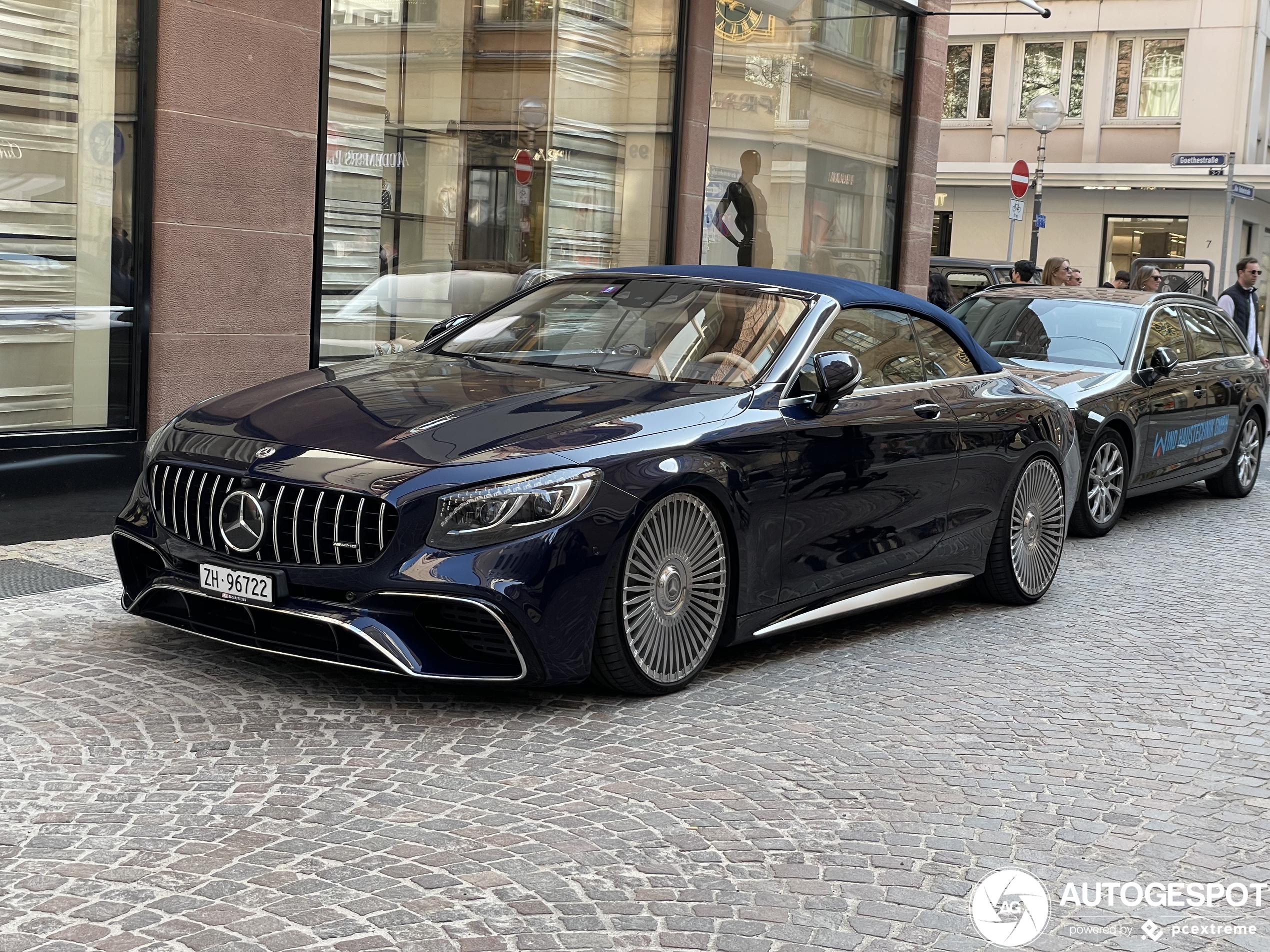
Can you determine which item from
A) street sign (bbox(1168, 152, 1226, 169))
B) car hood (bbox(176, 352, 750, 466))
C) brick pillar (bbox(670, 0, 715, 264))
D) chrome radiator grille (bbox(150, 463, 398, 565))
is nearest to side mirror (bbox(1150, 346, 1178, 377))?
brick pillar (bbox(670, 0, 715, 264))

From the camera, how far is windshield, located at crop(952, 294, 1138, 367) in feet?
36.5

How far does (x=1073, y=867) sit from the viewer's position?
13.8 ft

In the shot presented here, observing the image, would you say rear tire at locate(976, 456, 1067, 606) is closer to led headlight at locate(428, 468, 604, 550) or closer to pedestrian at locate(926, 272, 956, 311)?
led headlight at locate(428, 468, 604, 550)

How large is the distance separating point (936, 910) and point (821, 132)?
44.5 feet

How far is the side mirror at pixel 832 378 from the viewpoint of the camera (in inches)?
241

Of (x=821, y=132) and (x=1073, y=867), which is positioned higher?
(x=821, y=132)

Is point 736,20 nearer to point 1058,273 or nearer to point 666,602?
point 1058,273

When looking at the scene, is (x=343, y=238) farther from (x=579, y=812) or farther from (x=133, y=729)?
(x=579, y=812)

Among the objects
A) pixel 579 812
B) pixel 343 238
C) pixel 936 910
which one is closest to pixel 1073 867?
pixel 936 910

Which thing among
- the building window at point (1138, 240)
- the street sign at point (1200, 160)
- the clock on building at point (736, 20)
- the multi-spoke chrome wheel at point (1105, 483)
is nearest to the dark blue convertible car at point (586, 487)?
the multi-spoke chrome wheel at point (1105, 483)

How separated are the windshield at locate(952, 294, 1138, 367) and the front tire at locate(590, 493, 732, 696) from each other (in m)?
6.03

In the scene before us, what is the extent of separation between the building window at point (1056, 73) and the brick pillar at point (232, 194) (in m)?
31.5

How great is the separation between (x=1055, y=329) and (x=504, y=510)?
7.28 metres

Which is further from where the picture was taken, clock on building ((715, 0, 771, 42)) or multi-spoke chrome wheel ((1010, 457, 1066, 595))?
clock on building ((715, 0, 771, 42))
